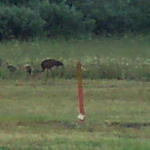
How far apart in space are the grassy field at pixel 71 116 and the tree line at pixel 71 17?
36.6ft

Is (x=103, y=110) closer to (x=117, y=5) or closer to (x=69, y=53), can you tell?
(x=69, y=53)

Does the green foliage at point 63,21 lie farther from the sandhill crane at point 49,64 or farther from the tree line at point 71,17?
the sandhill crane at point 49,64

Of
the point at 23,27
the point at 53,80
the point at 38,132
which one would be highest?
the point at 23,27

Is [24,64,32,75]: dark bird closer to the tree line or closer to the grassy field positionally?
the grassy field

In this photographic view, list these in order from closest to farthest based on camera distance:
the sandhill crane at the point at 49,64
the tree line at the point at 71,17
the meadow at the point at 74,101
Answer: the meadow at the point at 74,101, the sandhill crane at the point at 49,64, the tree line at the point at 71,17

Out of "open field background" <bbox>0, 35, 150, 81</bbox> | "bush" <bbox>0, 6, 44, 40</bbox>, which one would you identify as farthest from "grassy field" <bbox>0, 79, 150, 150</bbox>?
"bush" <bbox>0, 6, 44, 40</bbox>

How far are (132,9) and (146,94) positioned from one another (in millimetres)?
17756

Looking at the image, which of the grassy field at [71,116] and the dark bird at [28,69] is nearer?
the grassy field at [71,116]

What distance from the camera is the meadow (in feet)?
35.1

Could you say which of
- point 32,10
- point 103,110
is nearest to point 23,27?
point 32,10

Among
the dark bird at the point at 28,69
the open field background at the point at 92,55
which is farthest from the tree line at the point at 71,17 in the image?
the dark bird at the point at 28,69

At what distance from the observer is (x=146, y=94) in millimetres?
17188

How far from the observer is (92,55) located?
24.7m

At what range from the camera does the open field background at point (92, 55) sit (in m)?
20.4
